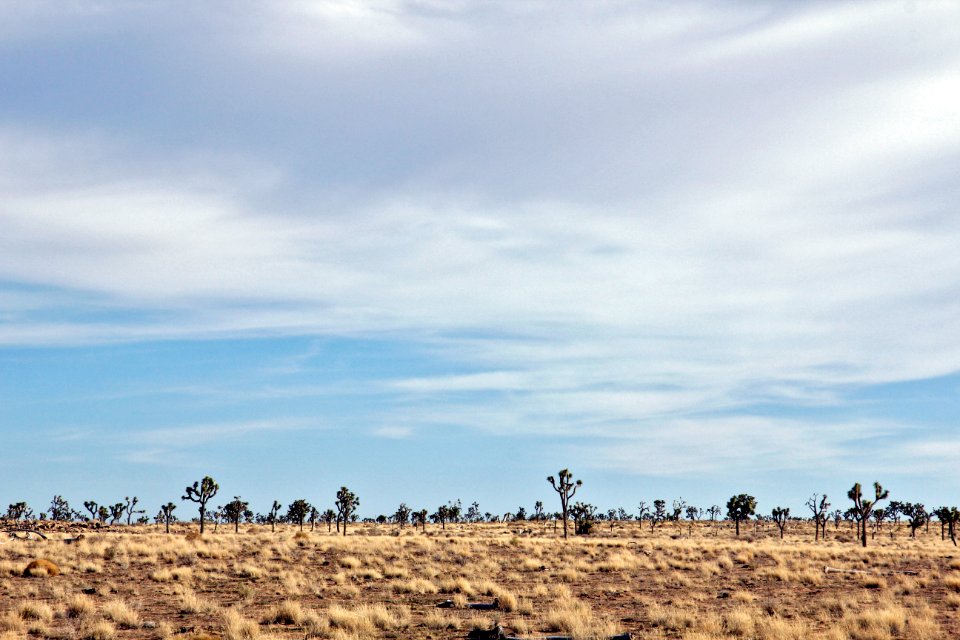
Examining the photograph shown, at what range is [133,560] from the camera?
112 feet

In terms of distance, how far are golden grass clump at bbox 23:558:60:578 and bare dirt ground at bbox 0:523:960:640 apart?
340 millimetres

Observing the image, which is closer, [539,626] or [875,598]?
[539,626]

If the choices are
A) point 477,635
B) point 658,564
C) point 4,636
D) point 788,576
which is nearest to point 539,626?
point 477,635

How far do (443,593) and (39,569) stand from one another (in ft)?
48.4

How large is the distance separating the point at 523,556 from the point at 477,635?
23.9 metres

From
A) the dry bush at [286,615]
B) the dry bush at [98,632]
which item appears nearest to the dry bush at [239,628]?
the dry bush at [286,615]

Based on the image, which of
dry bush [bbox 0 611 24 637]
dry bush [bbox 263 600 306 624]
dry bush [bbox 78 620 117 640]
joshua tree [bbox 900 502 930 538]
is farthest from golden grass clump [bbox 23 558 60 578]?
joshua tree [bbox 900 502 930 538]

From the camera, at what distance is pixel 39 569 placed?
28984mm

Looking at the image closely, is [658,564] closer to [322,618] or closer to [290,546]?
[290,546]

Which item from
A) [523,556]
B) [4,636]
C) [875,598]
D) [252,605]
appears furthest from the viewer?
[523,556]

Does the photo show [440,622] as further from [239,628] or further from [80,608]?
[80,608]

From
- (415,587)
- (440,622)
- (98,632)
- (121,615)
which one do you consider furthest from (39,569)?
(440,622)

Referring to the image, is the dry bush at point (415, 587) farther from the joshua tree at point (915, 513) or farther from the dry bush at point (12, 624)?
the joshua tree at point (915, 513)

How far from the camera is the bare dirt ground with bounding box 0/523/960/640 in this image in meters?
18.9
